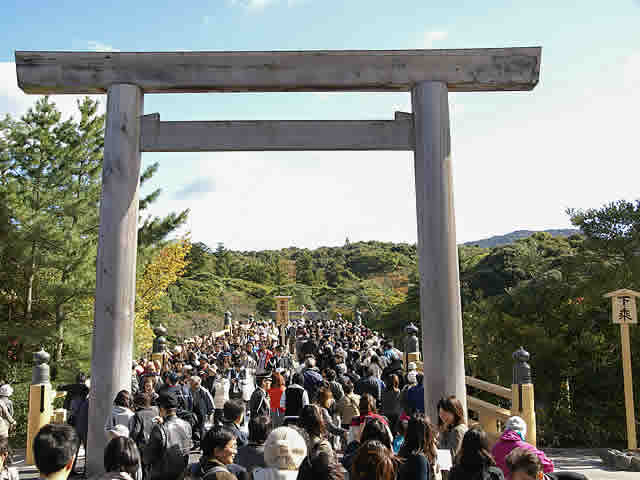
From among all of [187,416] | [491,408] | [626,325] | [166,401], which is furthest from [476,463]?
[626,325]

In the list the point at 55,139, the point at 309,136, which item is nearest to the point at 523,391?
the point at 309,136

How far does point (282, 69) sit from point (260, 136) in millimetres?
844

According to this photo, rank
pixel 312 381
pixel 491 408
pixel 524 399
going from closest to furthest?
pixel 524 399
pixel 491 408
pixel 312 381

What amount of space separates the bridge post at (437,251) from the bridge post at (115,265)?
3.31 meters

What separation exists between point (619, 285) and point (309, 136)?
A: 842 centimetres

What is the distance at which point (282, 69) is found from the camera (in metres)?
5.82

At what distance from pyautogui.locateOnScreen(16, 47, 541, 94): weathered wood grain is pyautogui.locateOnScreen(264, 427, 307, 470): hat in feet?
13.8

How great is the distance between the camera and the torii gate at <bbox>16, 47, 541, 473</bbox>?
18.4 feet

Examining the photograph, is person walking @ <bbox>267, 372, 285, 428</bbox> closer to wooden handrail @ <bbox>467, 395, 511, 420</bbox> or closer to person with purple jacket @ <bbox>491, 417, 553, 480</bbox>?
wooden handrail @ <bbox>467, 395, 511, 420</bbox>

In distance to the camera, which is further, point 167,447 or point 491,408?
point 491,408

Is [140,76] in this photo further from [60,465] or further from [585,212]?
[585,212]

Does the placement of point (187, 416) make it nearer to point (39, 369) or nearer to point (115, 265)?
point (115, 265)

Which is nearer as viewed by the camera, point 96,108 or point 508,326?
point 508,326

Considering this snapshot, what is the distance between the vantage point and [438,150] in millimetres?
5668
